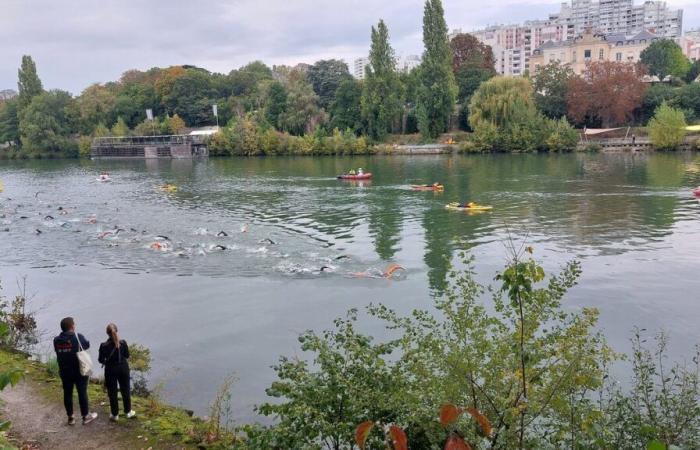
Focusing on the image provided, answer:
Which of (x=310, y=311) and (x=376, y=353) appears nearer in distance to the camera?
(x=376, y=353)

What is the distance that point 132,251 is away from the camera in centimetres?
2856

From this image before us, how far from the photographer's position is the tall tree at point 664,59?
118031mm

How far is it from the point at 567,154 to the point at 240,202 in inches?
2108

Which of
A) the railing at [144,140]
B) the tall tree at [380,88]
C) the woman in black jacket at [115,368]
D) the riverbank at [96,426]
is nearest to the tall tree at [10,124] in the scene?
the railing at [144,140]

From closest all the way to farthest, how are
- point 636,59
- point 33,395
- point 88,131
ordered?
1. point 33,395
2. point 88,131
3. point 636,59

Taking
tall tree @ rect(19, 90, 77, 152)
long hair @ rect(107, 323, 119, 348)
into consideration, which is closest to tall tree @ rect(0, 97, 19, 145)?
tall tree @ rect(19, 90, 77, 152)

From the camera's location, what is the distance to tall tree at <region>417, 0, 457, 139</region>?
88.6 m

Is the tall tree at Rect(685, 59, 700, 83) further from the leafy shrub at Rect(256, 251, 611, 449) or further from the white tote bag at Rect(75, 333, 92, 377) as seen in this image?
the white tote bag at Rect(75, 333, 92, 377)

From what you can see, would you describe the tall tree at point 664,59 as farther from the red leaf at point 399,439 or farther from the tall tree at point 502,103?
the red leaf at point 399,439

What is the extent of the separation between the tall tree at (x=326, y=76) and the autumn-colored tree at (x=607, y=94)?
Answer: 46.7 metres

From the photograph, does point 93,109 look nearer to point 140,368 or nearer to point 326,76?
point 326,76

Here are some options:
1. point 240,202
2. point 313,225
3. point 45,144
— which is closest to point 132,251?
point 313,225

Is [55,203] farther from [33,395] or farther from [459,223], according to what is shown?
[33,395]

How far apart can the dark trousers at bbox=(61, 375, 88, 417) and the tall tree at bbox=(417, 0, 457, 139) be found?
8461 centimetres
